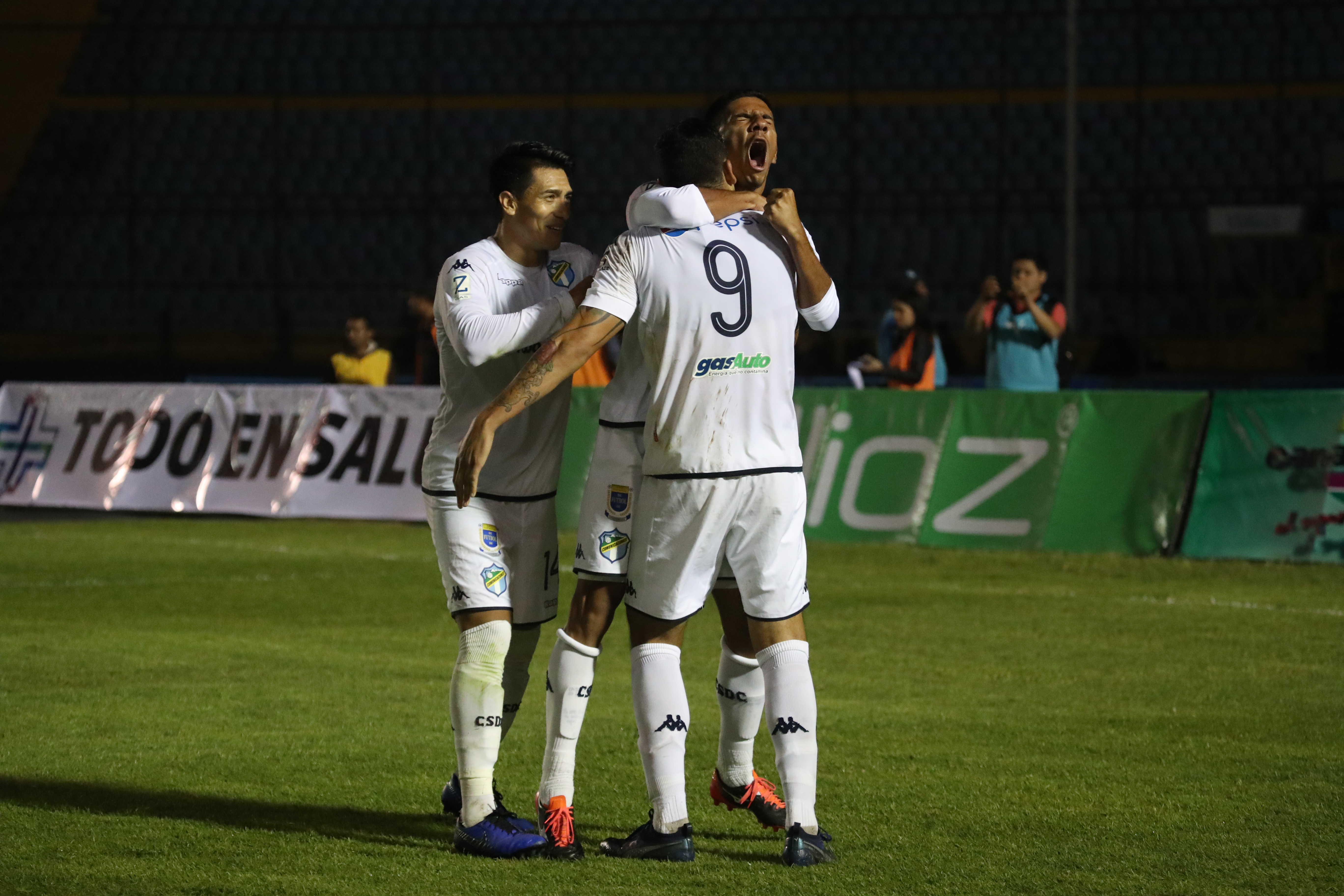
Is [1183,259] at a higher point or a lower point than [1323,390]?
higher

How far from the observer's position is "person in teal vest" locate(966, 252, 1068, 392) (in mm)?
13359

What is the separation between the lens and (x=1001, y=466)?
12.7 m

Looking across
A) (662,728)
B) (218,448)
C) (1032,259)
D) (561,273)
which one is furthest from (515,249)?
Answer: (218,448)

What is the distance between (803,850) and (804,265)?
161cm

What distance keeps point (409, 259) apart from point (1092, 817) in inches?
902

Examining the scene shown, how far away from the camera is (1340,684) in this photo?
25.4 ft

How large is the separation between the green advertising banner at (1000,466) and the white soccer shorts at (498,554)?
23.5 feet

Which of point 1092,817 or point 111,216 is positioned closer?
point 1092,817

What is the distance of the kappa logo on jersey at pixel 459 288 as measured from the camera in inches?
194

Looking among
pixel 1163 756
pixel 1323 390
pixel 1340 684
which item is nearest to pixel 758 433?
pixel 1163 756

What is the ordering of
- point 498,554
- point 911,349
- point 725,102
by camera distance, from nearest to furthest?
point 725,102, point 498,554, point 911,349

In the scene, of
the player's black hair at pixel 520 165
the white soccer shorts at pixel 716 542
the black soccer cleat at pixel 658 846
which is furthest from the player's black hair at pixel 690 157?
the black soccer cleat at pixel 658 846

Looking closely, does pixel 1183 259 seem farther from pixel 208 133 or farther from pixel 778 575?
pixel 778 575

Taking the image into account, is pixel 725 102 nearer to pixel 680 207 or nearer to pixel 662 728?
pixel 680 207
